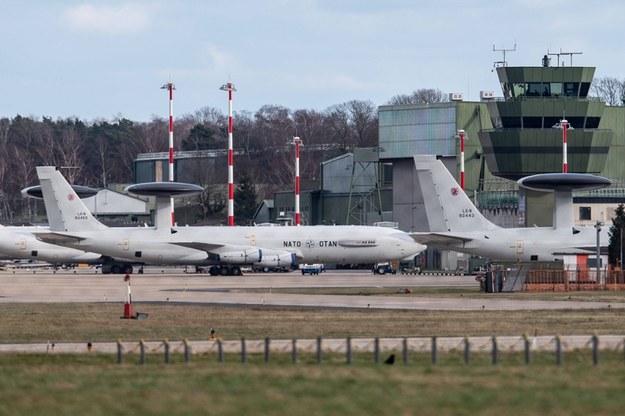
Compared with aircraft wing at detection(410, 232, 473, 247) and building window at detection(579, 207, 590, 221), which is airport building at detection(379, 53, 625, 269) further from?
aircraft wing at detection(410, 232, 473, 247)

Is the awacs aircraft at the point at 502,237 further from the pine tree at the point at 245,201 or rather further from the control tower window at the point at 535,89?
the pine tree at the point at 245,201

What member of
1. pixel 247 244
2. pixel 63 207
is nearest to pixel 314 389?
pixel 247 244

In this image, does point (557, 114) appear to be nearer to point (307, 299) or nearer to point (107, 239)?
point (107, 239)

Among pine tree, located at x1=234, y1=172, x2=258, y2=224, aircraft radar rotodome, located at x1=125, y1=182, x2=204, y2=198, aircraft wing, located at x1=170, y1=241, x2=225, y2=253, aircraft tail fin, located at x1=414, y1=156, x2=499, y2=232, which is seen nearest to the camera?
aircraft tail fin, located at x1=414, y1=156, x2=499, y2=232

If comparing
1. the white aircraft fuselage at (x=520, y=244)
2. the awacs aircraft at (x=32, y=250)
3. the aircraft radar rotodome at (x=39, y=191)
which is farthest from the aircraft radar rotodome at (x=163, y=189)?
the white aircraft fuselage at (x=520, y=244)

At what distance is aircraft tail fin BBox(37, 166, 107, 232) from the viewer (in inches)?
4321

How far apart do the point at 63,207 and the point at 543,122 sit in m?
50.0

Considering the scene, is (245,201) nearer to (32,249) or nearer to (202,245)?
(32,249)

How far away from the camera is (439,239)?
3455 inches

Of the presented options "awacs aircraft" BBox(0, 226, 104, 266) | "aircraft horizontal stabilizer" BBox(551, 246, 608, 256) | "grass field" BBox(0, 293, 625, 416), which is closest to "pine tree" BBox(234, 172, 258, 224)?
"awacs aircraft" BBox(0, 226, 104, 266)

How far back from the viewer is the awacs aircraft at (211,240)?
344 feet

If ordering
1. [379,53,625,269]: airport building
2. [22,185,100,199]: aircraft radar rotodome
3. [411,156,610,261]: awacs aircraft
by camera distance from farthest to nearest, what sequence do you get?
[379,53,625,269]: airport building, [22,185,100,199]: aircraft radar rotodome, [411,156,610,261]: awacs aircraft

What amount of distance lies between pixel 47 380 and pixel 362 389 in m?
7.30

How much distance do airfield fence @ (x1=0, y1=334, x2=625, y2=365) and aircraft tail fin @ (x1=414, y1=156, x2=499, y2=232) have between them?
5054 centimetres
